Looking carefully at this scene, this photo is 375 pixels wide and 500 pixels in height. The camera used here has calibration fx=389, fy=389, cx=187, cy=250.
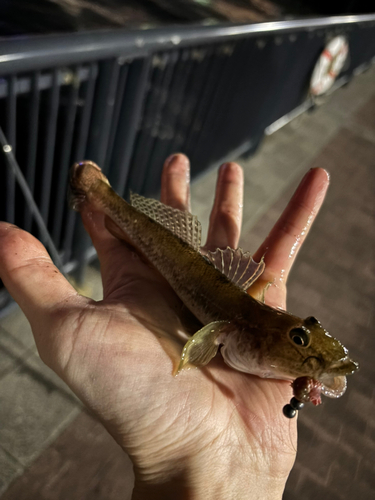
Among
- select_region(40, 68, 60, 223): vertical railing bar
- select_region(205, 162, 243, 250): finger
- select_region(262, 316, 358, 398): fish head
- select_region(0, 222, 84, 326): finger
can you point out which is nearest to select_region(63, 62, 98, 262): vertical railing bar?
select_region(40, 68, 60, 223): vertical railing bar

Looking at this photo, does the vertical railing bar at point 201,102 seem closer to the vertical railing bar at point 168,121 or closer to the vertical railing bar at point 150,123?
the vertical railing bar at point 168,121

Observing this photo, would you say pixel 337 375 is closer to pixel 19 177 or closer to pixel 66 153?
pixel 19 177

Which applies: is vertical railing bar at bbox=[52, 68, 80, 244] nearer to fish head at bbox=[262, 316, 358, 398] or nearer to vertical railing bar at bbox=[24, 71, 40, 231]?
vertical railing bar at bbox=[24, 71, 40, 231]

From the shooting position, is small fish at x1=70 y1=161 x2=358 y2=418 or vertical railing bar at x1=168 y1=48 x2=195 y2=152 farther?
vertical railing bar at x1=168 y1=48 x2=195 y2=152

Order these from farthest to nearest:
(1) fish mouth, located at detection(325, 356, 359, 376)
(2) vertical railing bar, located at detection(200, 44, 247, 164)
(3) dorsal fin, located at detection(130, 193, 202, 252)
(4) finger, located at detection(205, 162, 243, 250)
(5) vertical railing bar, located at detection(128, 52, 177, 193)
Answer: (2) vertical railing bar, located at detection(200, 44, 247, 164), (5) vertical railing bar, located at detection(128, 52, 177, 193), (4) finger, located at detection(205, 162, 243, 250), (3) dorsal fin, located at detection(130, 193, 202, 252), (1) fish mouth, located at detection(325, 356, 359, 376)

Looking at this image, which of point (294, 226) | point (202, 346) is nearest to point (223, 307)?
point (202, 346)

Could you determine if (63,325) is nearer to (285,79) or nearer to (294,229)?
(294,229)

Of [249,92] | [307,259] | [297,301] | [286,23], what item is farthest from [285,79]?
[297,301]
